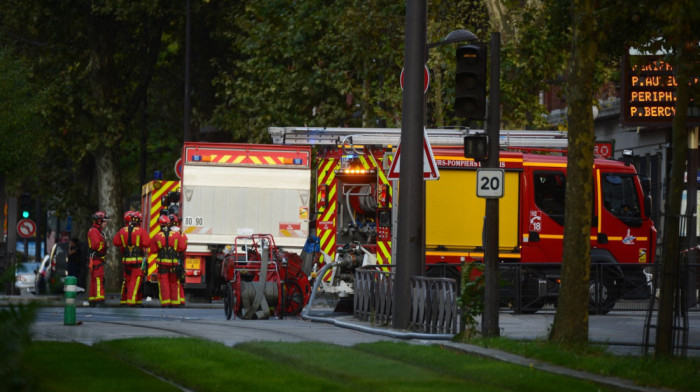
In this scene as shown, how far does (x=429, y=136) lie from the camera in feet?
88.5

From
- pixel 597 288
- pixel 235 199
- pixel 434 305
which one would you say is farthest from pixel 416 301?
pixel 235 199

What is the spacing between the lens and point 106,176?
4481cm

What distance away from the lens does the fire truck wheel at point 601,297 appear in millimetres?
24438

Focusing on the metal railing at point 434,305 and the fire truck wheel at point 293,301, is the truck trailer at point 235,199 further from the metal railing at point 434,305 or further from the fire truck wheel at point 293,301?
the metal railing at point 434,305

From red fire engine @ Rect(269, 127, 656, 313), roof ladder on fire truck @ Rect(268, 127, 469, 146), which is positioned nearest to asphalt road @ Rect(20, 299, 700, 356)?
red fire engine @ Rect(269, 127, 656, 313)

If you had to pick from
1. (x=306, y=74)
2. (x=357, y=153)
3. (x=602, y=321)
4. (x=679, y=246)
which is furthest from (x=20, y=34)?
(x=679, y=246)

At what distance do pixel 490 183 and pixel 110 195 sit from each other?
29.9 m

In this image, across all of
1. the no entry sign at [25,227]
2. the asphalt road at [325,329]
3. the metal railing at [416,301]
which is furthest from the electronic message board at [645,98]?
the no entry sign at [25,227]

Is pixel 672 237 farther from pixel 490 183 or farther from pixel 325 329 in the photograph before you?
pixel 325 329

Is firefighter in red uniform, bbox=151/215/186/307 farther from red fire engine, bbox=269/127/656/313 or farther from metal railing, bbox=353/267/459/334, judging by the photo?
metal railing, bbox=353/267/459/334

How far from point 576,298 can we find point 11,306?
34.9 feet

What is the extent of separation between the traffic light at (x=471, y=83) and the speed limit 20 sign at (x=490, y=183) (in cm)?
63

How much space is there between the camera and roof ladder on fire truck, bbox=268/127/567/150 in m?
26.7

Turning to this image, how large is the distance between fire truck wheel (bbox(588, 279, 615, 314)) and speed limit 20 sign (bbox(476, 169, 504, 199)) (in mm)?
8607
